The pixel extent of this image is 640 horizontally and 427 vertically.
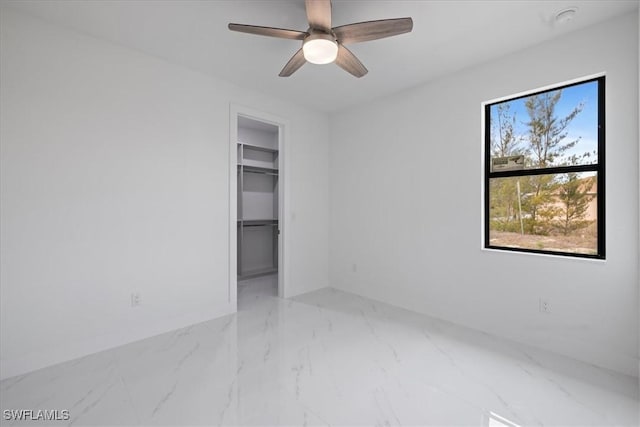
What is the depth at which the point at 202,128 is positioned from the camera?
10.4 ft

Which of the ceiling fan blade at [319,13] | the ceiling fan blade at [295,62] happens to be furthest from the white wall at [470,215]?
the ceiling fan blade at [319,13]

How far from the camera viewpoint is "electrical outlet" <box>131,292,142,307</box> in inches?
106

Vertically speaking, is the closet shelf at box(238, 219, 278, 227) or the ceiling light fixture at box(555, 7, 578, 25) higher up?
the ceiling light fixture at box(555, 7, 578, 25)

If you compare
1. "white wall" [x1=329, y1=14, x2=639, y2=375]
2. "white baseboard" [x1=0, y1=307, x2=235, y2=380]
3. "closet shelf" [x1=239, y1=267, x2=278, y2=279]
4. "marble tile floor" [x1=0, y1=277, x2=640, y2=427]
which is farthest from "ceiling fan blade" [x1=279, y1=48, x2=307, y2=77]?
"closet shelf" [x1=239, y1=267, x2=278, y2=279]

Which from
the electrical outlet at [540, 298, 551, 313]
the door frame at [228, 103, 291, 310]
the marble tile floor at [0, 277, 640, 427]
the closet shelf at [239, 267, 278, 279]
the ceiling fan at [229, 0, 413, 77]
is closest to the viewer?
the marble tile floor at [0, 277, 640, 427]

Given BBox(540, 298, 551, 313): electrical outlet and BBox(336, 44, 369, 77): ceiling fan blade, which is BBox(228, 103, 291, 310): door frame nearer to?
BBox(336, 44, 369, 77): ceiling fan blade

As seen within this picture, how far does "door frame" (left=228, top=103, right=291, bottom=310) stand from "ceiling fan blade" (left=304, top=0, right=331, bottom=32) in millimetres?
1769

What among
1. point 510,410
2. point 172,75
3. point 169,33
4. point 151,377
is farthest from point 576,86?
point 151,377

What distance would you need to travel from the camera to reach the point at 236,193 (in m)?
3.44

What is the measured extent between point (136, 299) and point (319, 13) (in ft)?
9.07

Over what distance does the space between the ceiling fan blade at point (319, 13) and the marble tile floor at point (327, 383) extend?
7.80ft

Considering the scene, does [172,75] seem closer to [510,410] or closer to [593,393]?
[510,410]

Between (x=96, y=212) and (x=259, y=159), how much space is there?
3.22m

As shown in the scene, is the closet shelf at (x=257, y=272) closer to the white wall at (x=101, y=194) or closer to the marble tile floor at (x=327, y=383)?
the white wall at (x=101, y=194)
